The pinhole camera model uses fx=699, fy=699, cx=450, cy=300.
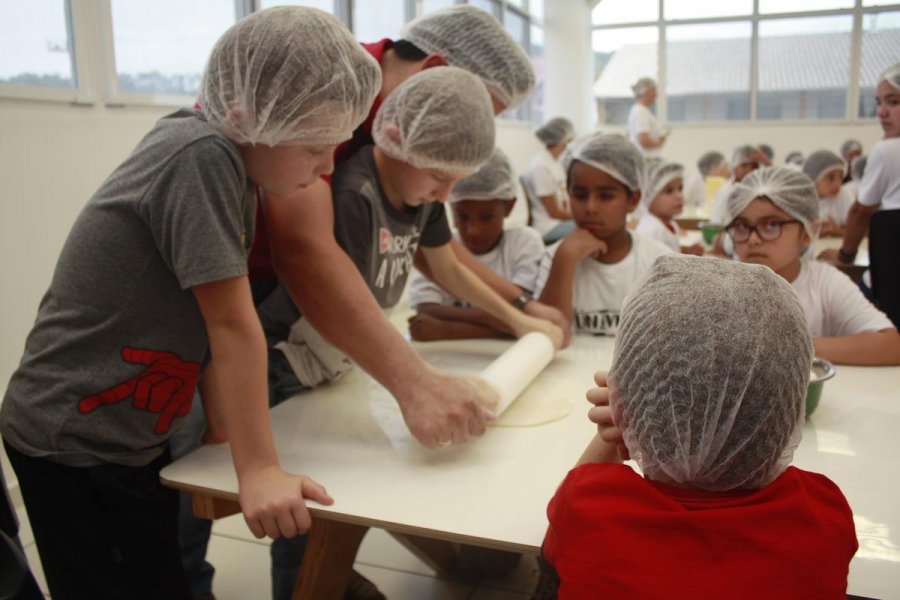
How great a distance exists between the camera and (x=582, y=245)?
198cm

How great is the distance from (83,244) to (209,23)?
2635mm

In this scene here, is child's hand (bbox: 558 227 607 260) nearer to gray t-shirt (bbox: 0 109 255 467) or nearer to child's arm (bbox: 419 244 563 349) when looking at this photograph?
child's arm (bbox: 419 244 563 349)

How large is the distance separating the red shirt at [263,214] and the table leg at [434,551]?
860mm

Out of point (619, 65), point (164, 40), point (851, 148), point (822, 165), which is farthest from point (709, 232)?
point (619, 65)

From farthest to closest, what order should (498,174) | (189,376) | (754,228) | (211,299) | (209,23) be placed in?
(209,23) → (498,174) → (754,228) → (189,376) → (211,299)

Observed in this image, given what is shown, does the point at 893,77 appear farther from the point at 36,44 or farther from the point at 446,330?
the point at 36,44

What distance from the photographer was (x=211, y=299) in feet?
3.24

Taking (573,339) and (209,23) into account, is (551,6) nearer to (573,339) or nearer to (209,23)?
(209,23)

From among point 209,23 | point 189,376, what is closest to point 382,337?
point 189,376

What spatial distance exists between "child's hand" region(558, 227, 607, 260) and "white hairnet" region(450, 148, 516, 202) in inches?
17.0

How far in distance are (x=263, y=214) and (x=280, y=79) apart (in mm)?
317

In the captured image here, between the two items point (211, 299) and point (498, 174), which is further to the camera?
point (498, 174)

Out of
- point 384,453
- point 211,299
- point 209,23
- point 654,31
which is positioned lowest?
point 384,453

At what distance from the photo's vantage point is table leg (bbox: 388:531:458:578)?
187 cm
